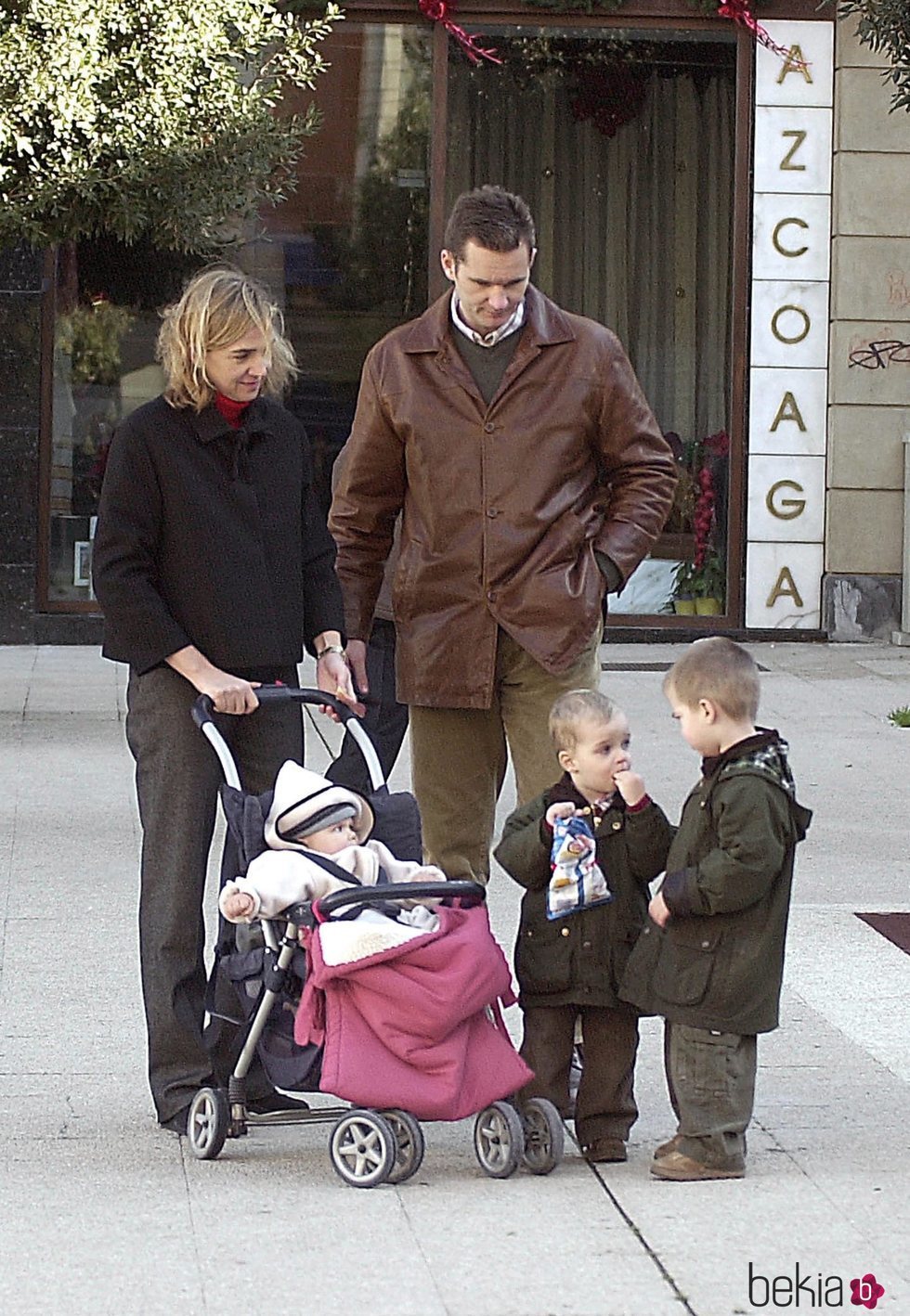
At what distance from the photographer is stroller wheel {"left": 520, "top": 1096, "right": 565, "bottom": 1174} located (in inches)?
180

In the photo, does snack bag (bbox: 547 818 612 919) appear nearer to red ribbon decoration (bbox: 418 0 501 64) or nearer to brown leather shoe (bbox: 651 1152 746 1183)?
brown leather shoe (bbox: 651 1152 746 1183)

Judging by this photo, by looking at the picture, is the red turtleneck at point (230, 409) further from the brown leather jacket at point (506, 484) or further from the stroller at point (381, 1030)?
the stroller at point (381, 1030)

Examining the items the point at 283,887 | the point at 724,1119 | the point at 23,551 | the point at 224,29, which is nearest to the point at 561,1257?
the point at 724,1119

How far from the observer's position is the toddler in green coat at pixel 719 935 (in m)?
4.48

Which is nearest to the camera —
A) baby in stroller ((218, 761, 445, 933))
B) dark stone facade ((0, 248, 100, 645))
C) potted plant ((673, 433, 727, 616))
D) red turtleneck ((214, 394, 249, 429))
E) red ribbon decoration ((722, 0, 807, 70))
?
baby in stroller ((218, 761, 445, 933))

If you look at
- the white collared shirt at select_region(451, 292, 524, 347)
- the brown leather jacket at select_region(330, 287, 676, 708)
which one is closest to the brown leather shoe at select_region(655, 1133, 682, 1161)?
the brown leather jacket at select_region(330, 287, 676, 708)

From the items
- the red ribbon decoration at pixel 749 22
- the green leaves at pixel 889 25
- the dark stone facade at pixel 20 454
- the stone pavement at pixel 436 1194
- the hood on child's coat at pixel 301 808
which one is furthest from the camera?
the red ribbon decoration at pixel 749 22

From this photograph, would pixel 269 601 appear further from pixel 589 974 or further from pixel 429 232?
pixel 429 232

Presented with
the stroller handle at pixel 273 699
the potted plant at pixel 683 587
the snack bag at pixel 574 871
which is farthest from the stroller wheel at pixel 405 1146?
the potted plant at pixel 683 587

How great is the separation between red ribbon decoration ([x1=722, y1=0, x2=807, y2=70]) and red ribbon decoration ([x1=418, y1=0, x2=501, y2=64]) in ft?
4.70

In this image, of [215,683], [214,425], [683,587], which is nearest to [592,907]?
[215,683]

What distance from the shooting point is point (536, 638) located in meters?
5.20

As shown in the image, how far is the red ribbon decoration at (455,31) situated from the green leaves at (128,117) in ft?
13.0

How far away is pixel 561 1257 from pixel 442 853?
150 cm
